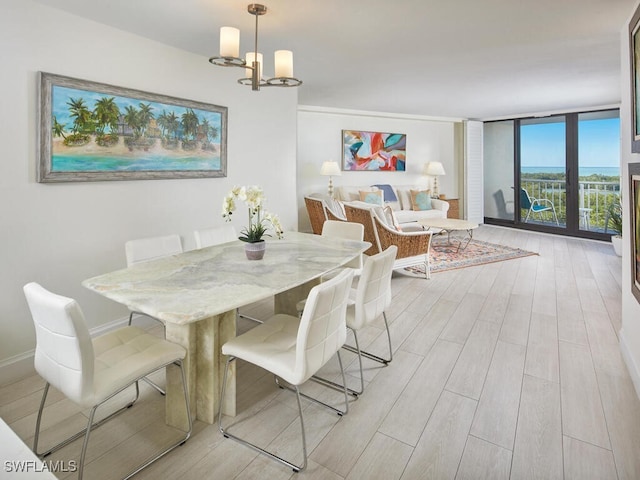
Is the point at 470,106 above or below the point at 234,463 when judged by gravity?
above

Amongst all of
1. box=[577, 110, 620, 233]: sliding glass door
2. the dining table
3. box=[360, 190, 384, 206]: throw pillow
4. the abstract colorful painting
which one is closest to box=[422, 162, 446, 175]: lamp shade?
the abstract colorful painting

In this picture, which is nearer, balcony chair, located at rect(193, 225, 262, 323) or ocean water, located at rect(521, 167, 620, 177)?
balcony chair, located at rect(193, 225, 262, 323)

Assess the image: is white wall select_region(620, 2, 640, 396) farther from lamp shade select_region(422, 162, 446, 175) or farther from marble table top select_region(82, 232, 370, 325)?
lamp shade select_region(422, 162, 446, 175)

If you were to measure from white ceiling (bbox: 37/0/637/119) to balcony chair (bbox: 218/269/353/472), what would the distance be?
1941 millimetres

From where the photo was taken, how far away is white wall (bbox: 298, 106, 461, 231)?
22.2ft

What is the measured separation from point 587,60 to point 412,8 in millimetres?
2490

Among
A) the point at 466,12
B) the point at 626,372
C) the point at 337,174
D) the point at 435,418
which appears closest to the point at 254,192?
the point at 435,418

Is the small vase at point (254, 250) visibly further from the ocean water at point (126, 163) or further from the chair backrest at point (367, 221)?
the chair backrest at point (367, 221)

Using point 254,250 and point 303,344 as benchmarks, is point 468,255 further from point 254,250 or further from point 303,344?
point 303,344

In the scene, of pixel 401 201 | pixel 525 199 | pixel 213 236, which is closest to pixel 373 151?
pixel 401 201

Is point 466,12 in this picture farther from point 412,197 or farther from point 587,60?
point 412,197

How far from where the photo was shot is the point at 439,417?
201cm

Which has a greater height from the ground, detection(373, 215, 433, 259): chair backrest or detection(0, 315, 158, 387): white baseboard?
detection(373, 215, 433, 259): chair backrest

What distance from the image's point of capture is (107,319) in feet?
9.86
